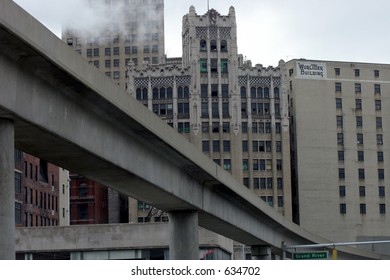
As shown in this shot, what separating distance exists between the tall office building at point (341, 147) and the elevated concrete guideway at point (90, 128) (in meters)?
108

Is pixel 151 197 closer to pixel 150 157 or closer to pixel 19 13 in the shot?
pixel 150 157

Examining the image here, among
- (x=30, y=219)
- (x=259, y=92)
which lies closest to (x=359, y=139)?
(x=259, y=92)

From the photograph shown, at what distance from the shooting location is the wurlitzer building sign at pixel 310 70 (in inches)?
6029

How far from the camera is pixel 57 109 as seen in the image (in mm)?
22750

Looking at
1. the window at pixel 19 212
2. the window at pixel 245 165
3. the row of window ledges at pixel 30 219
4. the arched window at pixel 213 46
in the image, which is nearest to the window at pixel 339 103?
the window at pixel 245 165

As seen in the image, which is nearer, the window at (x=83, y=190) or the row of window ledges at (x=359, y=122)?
the row of window ledges at (x=359, y=122)

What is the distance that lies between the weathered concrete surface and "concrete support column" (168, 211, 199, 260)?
27153mm

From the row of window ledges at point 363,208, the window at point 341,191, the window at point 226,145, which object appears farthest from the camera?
the window at point 341,191

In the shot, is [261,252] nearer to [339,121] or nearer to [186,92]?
[186,92]

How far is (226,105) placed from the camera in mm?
150250

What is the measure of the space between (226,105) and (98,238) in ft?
273

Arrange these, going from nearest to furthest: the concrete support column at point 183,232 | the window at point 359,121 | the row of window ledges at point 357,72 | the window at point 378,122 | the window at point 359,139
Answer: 1. the concrete support column at point 183,232
2. the row of window ledges at point 357,72
3. the window at point 359,139
4. the window at point 359,121
5. the window at point 378,122

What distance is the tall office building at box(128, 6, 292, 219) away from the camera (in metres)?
148

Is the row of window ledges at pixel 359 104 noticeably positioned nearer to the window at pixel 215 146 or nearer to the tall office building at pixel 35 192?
the window at pixel 215 146
